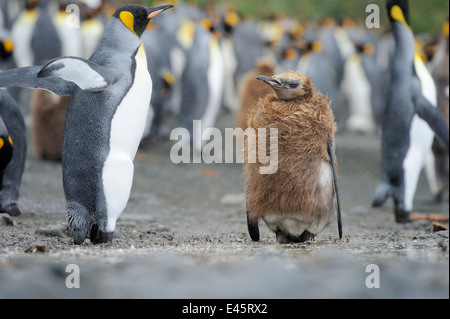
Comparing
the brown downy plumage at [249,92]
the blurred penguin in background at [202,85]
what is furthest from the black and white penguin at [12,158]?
the blurred penguin in background at [202,85]

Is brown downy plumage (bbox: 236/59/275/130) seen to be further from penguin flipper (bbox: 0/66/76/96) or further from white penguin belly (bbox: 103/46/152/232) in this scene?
penguin flipper (bbox: 0/66/76/96)

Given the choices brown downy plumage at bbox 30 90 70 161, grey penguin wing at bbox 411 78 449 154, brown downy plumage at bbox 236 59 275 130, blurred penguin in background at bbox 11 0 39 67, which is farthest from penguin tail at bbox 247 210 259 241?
blurred penguin in background at bbox 11 0 39 67

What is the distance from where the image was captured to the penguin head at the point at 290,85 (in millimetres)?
2973

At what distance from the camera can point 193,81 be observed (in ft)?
27.9

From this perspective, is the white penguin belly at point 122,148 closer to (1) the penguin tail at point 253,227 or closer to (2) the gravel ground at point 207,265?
(2) the gravel ground at point 207,265

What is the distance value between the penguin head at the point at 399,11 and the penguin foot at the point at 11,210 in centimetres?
305

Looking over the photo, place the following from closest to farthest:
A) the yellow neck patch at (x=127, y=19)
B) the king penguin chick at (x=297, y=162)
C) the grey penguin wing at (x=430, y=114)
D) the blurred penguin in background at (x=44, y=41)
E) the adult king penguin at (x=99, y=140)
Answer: the king penguin chick at (x=297, y=162), the adult king penguin at (x=99, y=140), the yellow neck patch at (x=127, y=19), the grey penguin wing at (x=430, y=114), the blurred penguin in background at (x=44, y=41)

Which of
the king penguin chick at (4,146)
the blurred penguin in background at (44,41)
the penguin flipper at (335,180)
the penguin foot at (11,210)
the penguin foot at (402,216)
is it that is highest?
the blurred penguin in background at (44,41)

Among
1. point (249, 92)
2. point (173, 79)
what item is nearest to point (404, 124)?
point (249, 92)

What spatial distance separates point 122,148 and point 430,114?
2.77 m

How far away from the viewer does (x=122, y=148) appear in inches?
124

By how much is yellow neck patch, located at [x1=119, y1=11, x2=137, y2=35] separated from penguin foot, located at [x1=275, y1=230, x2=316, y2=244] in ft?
3.93

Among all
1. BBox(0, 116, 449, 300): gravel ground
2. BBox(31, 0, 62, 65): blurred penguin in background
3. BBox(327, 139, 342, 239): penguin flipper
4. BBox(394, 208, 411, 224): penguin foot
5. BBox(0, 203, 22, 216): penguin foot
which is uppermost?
BBox(31, 0, 62, 65): blurred penguin in background

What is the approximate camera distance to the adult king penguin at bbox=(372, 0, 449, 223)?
513 centimetres
